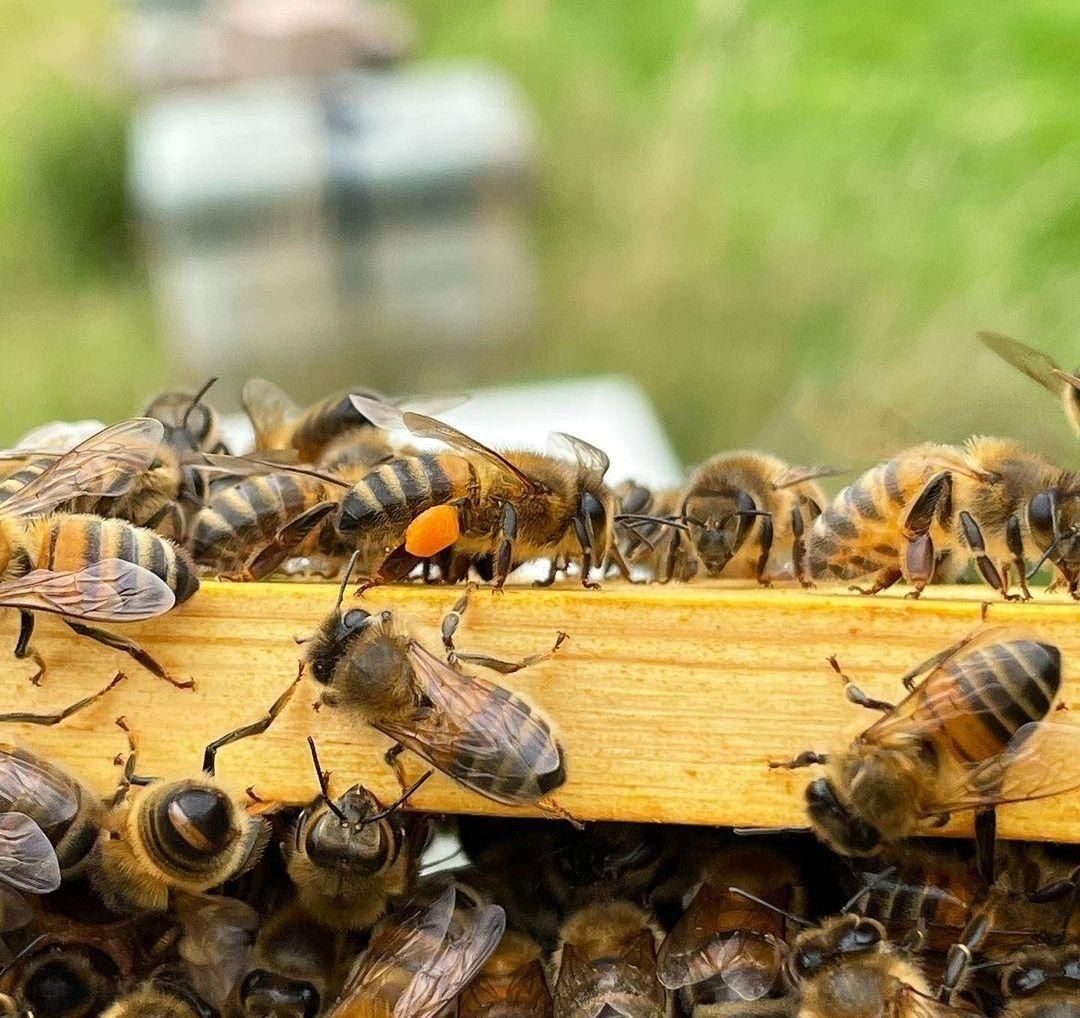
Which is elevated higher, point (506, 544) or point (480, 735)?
point (506, 544)

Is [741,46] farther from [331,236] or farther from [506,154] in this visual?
[331,236]

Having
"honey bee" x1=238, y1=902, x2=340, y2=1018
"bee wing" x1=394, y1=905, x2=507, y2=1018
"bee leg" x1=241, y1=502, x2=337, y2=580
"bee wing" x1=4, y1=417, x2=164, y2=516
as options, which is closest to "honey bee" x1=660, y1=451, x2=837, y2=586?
"bee leg" x1=241, y1=502, x2=337, y2=580

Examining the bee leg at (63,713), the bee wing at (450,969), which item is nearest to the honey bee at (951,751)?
the bee wing at (450,969)

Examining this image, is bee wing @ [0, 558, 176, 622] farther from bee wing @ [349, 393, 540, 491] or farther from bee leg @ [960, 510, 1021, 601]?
bee leg @ [960, 510, 1021, 601]

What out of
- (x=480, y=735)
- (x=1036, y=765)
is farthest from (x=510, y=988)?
(x=1036, y=765)

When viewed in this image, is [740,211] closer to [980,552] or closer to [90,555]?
[980,552]

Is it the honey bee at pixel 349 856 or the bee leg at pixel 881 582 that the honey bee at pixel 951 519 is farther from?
the honey bee at pixel 349 856

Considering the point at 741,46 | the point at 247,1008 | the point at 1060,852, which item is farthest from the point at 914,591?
the point at 741,46
